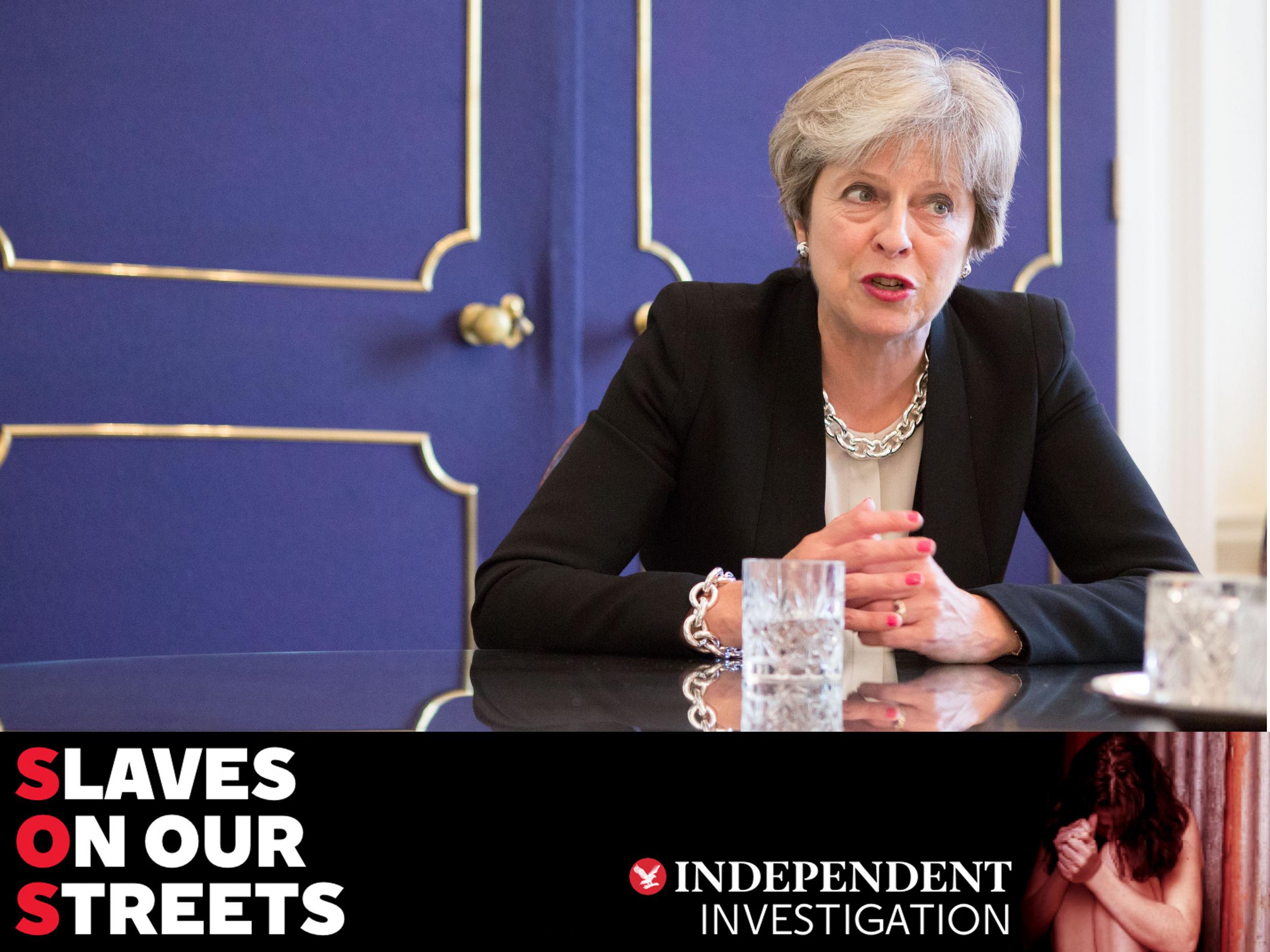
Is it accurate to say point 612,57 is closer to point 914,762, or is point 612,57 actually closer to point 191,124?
point 191,124

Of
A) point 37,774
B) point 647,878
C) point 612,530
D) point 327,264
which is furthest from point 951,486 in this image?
point 327,264

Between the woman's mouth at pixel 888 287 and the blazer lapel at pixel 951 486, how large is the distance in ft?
0.41

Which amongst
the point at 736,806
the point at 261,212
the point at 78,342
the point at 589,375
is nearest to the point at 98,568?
the point at 78,342

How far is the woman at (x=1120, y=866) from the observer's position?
60 cm

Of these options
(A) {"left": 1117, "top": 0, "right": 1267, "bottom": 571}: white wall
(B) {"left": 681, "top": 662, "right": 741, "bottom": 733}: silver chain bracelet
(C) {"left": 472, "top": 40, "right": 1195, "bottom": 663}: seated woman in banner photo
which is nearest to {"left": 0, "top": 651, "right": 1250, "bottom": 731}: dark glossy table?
(B) {"left": 681, "top": 662, "right": 741, "bottom": 733}: silver chain bracelet

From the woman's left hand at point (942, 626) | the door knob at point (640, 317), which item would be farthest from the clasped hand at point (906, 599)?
the door knob at point (640, 317)

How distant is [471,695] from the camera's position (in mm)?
849

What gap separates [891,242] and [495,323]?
112 centimetres

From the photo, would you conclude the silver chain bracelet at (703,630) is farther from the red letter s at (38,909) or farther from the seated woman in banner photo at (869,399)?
the red letter s at (38,909)

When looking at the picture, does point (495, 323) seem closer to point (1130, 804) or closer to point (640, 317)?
point (640, 317)

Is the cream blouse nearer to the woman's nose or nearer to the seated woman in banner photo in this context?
the seated woman in banner photo

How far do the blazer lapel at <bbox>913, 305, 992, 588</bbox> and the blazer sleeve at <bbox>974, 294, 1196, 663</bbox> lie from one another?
0.11 metres

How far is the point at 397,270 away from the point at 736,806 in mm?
1984

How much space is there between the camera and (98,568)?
7.30ft
